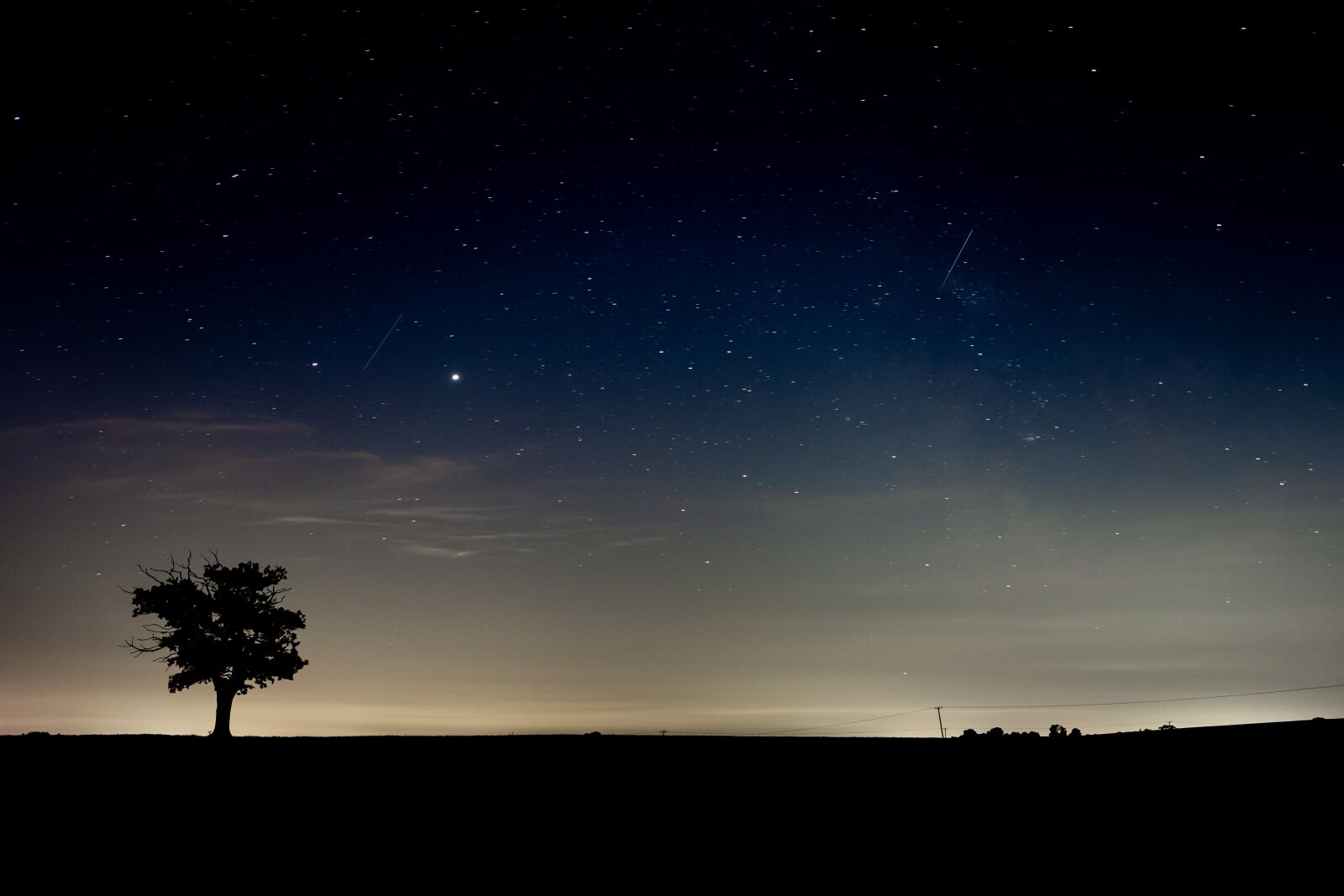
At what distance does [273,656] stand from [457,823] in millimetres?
27921

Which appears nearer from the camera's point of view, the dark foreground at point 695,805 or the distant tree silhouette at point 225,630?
the dark foreground at point 695,805

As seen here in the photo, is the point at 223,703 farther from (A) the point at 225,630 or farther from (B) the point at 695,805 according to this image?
(B) the point at 695,805

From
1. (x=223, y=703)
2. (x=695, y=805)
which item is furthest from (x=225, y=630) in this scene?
(x=695, y=805)

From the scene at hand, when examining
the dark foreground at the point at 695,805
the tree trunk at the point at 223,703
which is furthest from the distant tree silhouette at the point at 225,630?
the dark foreground at the point at 695,805

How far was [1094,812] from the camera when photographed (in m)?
6.40

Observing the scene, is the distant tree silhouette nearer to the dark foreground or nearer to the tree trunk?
the tree trunk

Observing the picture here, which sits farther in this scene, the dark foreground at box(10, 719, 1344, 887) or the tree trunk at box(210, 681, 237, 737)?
the tree trunk at box(210, 681, 237, 737)

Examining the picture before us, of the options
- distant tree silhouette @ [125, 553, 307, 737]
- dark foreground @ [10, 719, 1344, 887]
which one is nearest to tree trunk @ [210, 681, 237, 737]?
distant tree silhouette @ [125, 553, 307, 737]

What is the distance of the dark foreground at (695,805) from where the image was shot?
5.35 meters

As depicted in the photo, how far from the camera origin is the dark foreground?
5.35 meters

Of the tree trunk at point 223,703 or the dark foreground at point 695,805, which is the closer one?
the dark foreground at point 695,805

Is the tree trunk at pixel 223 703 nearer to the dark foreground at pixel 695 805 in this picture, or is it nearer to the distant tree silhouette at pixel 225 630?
the distant tree silhouette at pixel 225 630

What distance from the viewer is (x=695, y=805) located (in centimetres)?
709

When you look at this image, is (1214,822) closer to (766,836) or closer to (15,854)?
(766,836)
